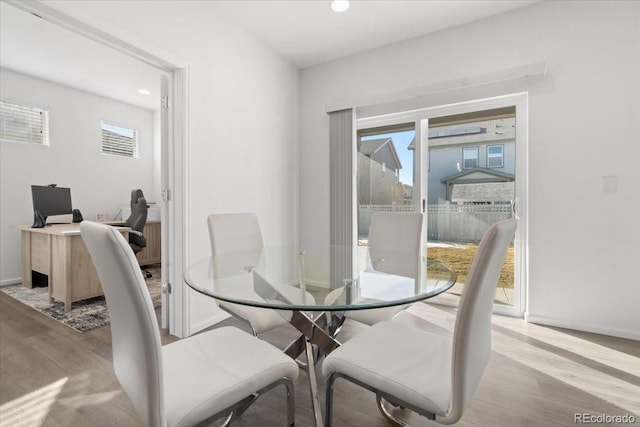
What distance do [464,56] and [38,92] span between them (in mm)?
5333

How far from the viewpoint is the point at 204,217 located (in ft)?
8.49

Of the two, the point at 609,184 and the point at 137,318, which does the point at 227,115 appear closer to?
the point at 137,318

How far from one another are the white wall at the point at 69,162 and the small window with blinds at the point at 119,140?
0.29 ft

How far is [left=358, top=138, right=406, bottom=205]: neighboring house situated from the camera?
11.2 feet

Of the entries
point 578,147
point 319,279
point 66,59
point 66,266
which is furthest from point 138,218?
point 578,147

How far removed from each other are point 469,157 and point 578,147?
0.83m

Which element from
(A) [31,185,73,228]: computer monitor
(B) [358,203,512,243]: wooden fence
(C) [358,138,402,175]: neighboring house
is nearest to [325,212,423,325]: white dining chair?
(B) [358,203,512,243]: wooden fence

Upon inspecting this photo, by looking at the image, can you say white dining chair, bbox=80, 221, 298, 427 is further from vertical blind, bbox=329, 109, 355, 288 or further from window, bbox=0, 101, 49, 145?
window, bbox=0, 101, 49, 145

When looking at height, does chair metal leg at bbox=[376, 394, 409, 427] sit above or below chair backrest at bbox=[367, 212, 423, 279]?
below

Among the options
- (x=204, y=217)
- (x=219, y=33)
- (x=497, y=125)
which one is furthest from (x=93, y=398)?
(x=497, y=125)

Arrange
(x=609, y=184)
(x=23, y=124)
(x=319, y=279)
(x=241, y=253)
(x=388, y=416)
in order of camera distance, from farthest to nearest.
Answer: (x=23, y=124) → (x=609, y=184) → (x=241, y=253) → (x=319, y=279) → (x=388, y=416)

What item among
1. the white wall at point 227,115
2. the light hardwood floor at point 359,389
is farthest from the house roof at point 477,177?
the white wall at point 227,115

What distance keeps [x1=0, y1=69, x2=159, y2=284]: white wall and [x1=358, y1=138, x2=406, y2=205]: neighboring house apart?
4015mm

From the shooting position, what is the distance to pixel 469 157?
9.91ft
